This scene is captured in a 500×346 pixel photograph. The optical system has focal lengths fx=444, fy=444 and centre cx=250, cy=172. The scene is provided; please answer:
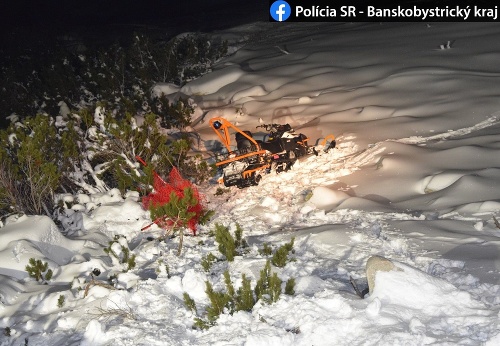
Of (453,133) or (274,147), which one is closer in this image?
(453,133)

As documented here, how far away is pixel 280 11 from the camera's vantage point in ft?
63.5

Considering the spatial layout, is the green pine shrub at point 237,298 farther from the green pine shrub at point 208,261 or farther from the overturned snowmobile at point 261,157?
the overturned snowmobile at point 261,157

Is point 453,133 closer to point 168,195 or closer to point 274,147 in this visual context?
point 274,147

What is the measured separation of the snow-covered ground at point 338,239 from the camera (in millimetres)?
3031

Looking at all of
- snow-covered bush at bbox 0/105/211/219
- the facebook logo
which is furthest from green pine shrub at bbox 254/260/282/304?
the facebook logo

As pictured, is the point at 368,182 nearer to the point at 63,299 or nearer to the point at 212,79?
the point at 63,299

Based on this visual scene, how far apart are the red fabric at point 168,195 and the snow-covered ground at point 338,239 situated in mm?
224

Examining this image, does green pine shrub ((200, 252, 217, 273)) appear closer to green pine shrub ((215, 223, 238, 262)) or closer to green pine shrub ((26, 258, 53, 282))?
green pine shrub ((215, 223, 238, 262))

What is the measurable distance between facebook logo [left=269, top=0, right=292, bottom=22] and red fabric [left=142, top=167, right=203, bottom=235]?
48.1ft

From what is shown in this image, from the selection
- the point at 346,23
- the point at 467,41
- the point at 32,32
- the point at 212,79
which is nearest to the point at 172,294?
the point at 212,79

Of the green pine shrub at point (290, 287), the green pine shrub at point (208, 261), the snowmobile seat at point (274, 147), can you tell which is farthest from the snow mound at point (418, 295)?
the snowmobile seat at point (274, 147)

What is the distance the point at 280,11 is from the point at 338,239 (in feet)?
55.2

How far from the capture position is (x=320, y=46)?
13469 mm

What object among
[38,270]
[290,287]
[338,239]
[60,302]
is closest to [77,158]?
[38,270]
